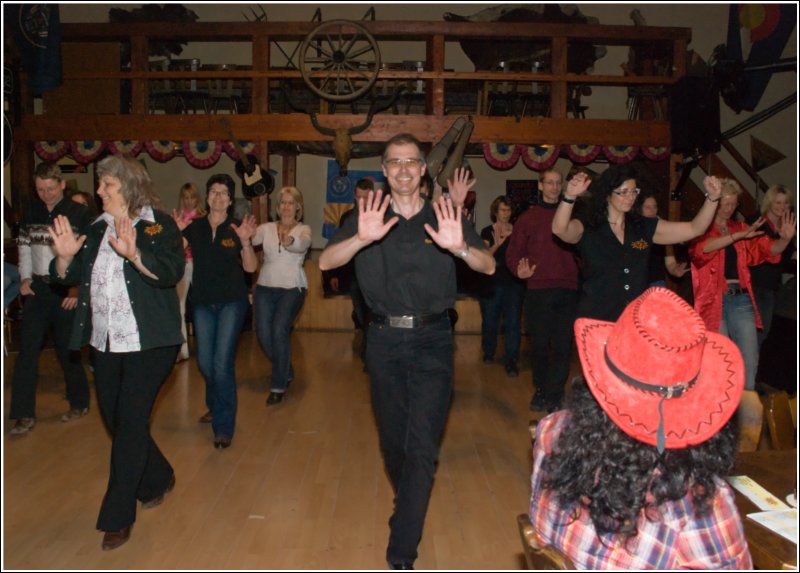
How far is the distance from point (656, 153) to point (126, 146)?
21.6ft

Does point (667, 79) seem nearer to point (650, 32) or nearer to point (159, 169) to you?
point (650, 32)

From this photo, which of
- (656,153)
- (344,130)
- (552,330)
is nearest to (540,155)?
(656,153)

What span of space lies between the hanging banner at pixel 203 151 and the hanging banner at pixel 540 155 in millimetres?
3857

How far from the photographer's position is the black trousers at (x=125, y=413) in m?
3.18

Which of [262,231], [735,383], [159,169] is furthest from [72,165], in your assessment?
[735,383]

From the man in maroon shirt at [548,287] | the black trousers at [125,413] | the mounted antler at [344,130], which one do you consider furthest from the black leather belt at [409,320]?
the mounted antler at [344,130]

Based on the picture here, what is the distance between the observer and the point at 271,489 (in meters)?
3.98

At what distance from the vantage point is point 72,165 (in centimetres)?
1225

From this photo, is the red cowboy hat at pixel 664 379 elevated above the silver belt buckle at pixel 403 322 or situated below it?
above

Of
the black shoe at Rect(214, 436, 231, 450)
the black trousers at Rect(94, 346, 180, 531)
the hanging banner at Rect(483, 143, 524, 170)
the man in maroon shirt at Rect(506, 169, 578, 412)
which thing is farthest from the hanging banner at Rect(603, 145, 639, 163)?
the black trousers at Rect(94, 346, 180, 531)

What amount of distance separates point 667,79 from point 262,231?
5.77 m

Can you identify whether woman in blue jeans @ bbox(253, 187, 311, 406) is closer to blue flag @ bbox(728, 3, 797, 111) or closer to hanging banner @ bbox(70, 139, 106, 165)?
blue flag @ bbox(728, 3, 797, 111)

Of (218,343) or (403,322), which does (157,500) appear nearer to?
(218,343)

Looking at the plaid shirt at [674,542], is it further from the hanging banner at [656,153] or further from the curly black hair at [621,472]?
the hanging banner at [656,153]
